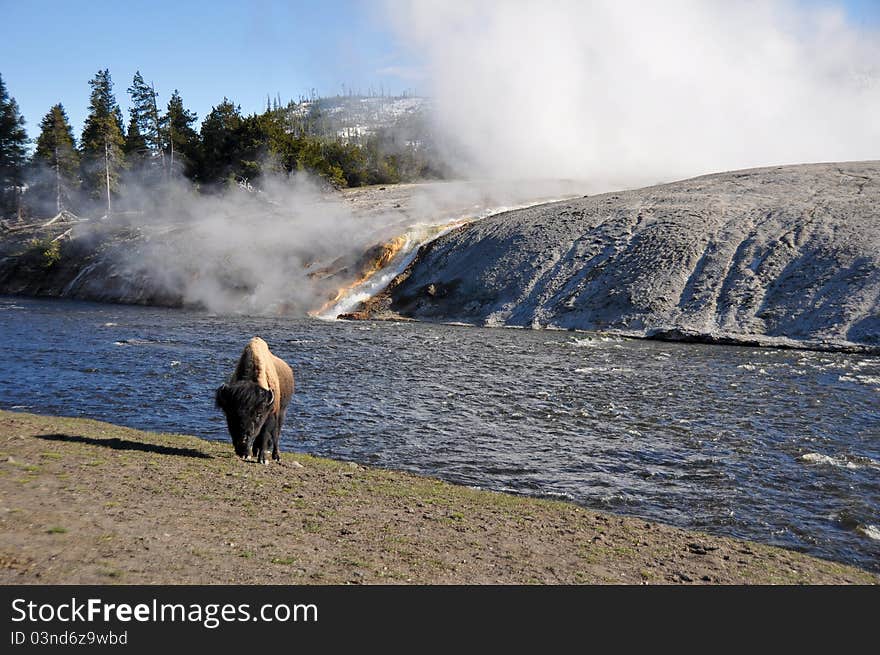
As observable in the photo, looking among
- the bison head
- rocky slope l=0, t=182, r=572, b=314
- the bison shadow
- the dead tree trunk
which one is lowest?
the bison shadow

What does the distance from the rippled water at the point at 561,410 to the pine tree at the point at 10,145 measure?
53.4 metres

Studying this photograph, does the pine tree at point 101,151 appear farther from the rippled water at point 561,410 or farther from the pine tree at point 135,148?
the rippled water at point 561,410

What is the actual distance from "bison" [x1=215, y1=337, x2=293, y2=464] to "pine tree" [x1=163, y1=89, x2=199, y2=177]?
6030 centimetres

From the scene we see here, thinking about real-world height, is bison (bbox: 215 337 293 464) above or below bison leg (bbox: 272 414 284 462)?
above

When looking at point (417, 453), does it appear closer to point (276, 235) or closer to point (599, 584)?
point (599, 584)

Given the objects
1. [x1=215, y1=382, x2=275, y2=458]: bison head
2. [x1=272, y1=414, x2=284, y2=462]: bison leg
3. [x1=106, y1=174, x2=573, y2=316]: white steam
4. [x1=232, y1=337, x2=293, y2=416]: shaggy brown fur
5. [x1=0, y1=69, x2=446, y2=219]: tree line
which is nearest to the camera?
[x1=215, y1=382, x2=275, y2=458]: bison head

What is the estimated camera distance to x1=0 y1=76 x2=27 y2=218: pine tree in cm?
7306

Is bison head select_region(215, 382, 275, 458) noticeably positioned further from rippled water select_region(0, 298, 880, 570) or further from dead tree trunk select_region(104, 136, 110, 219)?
dead tree trunk select_region(104, 136, 110, 219)

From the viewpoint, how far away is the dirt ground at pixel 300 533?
691 cm

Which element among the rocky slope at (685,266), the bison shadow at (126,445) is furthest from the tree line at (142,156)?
the bison shadow at (126,445)

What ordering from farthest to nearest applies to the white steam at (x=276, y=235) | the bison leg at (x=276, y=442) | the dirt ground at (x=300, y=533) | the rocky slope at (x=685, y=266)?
the white steam at (x=276, y=235) < the rocky slope at (x=685, y=266) < the bison leg at (x=276, y=442) < the dirt ground at (x=300, y=533)

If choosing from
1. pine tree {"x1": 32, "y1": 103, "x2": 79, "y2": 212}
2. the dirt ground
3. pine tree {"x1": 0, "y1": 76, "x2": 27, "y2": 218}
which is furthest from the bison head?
pine tree {"x1": 0, "y1": 76, "x2": 27, "y2": 218}
